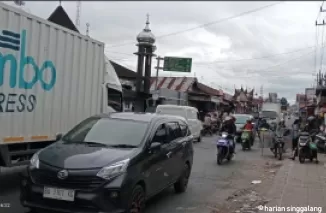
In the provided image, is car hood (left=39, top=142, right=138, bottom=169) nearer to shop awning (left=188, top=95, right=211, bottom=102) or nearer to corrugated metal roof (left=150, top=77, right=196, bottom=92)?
corrugated metal roof (left=150, top=77, right=196, bottom=92)

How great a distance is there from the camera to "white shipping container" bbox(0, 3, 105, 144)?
288 inches

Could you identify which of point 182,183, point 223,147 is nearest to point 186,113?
point 223,147

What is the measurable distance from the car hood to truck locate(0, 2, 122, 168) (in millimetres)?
1684

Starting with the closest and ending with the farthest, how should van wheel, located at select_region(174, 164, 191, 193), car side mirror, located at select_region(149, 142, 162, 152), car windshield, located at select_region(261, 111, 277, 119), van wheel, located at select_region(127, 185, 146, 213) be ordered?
van wheel, located at select_region(127, 185, 146, 213) → car side mirror, located at select_region(149, 142, 162, 152) → van wheel, located at select_region(174, 164, 191, 193) → car windshield, located at select_region(261, 111, 277, 119)

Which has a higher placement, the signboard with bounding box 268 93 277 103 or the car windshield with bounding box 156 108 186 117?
the signboard with bounding box 268 93 277 103

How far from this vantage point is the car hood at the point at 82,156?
5.64 meters

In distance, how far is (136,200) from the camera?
5.92 meters

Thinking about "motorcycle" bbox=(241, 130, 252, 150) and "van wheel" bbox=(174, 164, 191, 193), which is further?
"motorcycle" bbox=(241, 130, 252, 150)

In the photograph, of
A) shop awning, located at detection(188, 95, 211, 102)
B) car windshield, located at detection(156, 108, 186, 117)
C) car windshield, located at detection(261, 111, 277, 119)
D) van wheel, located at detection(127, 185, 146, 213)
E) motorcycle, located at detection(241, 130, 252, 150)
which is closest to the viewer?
van wheel, located at detection(127, 185, 146, 213)

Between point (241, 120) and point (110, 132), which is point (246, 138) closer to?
point (241, 120)

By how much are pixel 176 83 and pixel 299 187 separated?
3600 centimetres

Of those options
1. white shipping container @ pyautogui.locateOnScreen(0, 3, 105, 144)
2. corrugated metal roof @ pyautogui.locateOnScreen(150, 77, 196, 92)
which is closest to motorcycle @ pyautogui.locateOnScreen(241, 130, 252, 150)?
white shipping container @ pyautogui.locateOnScreen(0, 3, 105, 144)

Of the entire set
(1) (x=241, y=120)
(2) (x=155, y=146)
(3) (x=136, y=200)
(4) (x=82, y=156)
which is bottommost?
(3) (x=136, y=200)

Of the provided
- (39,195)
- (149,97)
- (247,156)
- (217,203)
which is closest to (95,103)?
(217,203)
